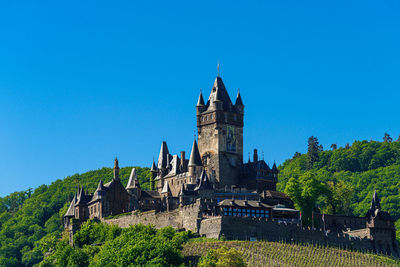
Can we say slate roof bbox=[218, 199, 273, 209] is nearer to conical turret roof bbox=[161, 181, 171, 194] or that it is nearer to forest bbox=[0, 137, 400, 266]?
forest bbox=[0, 137, 400, 266]

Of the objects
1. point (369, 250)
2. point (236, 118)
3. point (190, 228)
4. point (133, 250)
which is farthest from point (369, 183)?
point (133, 250)

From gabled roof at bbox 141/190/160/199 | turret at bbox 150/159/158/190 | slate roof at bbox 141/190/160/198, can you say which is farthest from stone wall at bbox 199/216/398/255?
turret at bbox 150/159/158/190

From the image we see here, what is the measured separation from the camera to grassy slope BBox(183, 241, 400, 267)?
81.1 m

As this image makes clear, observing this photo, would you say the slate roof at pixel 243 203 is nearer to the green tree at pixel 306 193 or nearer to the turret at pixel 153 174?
the green tree at pixel 306 193

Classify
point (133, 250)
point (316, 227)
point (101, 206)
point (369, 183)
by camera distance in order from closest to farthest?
point (133, 250) → point (316, 227) → point (101, 206) → point (369, 183)

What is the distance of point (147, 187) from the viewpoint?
467 ft

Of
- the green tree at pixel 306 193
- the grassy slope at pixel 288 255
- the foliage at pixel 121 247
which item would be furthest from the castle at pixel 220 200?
the foliage at pixel 121 247

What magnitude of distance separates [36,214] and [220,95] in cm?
6512

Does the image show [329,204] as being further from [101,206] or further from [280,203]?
[101,206]

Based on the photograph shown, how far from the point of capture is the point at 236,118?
109m

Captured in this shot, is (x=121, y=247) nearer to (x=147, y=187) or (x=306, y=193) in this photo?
(x=306, y=193)

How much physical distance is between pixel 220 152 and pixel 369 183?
177 feet

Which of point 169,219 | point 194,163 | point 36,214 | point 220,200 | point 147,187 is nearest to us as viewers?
point 169,219

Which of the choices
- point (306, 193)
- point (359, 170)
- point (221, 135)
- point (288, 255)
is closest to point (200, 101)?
point (221, 135)
